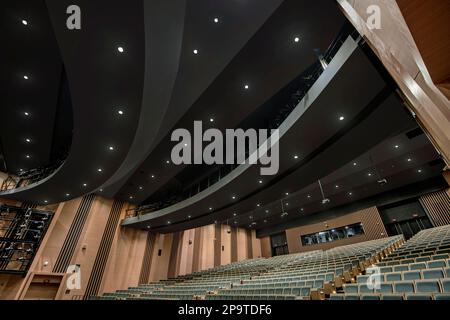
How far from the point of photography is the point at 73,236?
8672mm

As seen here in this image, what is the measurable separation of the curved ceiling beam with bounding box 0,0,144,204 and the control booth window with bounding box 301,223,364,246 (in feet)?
38.6

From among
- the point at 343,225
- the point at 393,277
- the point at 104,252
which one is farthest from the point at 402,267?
the point at 104,252

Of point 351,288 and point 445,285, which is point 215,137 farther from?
point 445,285

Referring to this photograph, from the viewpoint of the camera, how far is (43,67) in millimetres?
5215

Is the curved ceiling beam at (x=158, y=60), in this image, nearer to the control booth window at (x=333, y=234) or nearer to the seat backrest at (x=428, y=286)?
the seat backrest at (x=428, y=286)

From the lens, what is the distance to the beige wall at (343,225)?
1027 cm

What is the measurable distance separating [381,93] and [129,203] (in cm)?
1154

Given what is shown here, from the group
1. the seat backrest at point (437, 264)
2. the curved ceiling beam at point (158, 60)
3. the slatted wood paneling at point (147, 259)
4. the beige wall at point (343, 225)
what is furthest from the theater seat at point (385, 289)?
the slatted wood paneling at point (147, 259)

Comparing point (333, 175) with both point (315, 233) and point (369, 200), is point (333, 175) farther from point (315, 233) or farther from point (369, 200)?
point (315, 233)

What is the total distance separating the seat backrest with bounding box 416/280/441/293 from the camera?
229 centimetres

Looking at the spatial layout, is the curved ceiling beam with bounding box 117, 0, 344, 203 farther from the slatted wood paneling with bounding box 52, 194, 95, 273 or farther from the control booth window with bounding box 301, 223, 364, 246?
the control booth window with bounding box 301, 223, 364, 246

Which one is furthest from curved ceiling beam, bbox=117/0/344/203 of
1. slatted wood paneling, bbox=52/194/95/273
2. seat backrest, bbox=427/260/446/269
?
slatted wood paneling, bbox=52/194/95/273

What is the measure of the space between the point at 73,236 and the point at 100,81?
7.55 m
